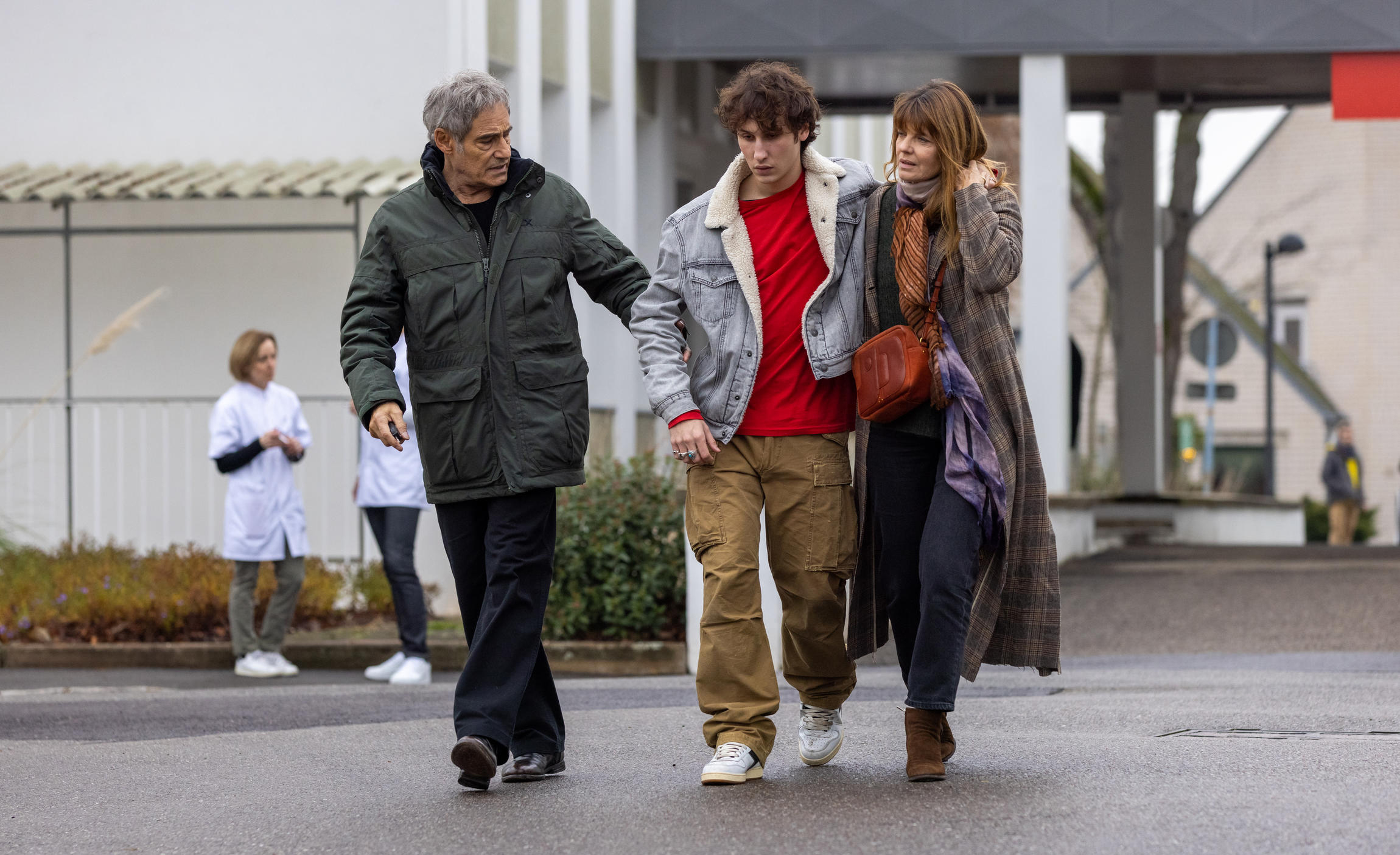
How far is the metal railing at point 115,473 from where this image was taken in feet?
43.4

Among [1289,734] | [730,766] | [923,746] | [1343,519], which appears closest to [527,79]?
[1289,734]

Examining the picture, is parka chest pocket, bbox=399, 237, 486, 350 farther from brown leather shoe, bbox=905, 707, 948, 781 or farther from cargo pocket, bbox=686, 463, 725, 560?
brown leather shoe, bbox=905, 707, 948, 781

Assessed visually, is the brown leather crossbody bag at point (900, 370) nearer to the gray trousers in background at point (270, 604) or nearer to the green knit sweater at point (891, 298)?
the green knit sweater at point (891, 298)

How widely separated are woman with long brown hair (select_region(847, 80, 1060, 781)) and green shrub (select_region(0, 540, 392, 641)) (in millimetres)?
6129

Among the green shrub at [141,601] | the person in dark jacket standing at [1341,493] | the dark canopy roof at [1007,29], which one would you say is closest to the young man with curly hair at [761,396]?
the green shrub at [141,601]

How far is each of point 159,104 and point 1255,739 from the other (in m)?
10.1

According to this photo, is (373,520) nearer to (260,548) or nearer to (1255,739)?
(260,548)

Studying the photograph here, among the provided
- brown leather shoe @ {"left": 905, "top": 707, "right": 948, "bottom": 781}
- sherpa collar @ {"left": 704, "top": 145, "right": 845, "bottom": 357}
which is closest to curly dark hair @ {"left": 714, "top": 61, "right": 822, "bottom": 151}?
sherpa collar @ {"left": 704, "top": 145, "right": 845, "bottom": 357}

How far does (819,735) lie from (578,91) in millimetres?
9614

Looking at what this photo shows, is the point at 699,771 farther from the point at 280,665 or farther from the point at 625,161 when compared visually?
the point at 625,161

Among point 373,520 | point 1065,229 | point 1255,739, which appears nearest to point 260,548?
point 373,520

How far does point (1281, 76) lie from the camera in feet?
54.0

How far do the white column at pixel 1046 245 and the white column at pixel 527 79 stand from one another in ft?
13.5

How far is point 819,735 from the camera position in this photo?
5195mm
